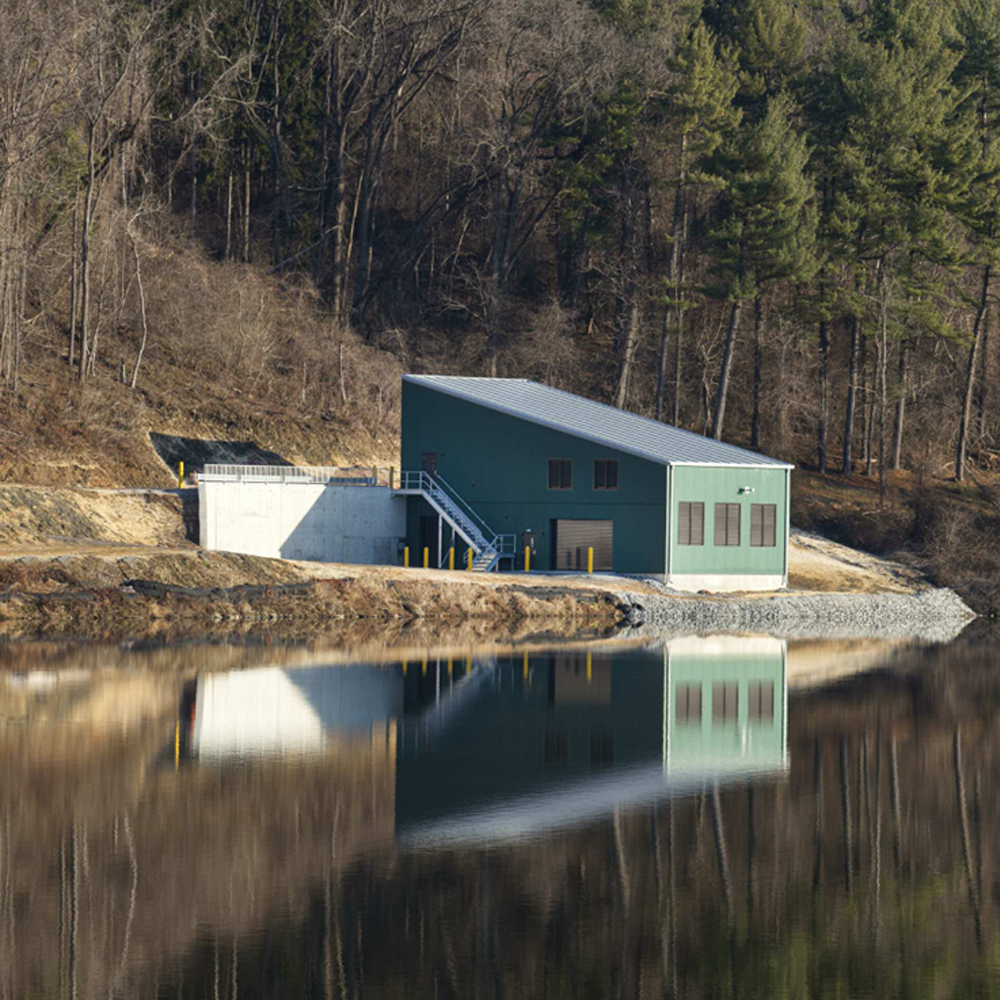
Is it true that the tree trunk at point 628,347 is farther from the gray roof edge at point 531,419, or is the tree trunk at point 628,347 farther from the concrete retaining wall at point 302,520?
the concrete retaining wall at point 302,520

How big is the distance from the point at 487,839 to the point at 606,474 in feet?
101

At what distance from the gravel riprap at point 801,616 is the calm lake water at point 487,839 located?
1233cm

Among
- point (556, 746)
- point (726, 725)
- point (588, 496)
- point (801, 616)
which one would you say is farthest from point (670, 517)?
point (556, 746)

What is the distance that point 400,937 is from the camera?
1247 centimetres

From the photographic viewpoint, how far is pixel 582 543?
4681 centimetres

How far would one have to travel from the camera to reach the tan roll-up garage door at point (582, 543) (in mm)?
46469

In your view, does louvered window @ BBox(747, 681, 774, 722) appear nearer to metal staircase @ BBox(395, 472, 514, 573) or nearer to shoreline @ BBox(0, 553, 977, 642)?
shoreline @ BBox(0, 553, 977, 642)

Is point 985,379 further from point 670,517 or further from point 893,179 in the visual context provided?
point 670,517

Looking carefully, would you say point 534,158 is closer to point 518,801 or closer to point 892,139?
point 892,139

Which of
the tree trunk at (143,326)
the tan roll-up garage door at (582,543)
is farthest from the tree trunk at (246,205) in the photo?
the tan roll-up garage door at (582,543)

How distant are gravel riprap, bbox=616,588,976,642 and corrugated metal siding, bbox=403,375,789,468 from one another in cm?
422

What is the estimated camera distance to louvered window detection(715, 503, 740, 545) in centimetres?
4553

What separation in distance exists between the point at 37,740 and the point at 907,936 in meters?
12.0

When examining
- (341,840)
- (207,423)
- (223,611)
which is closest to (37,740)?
(341,840)
